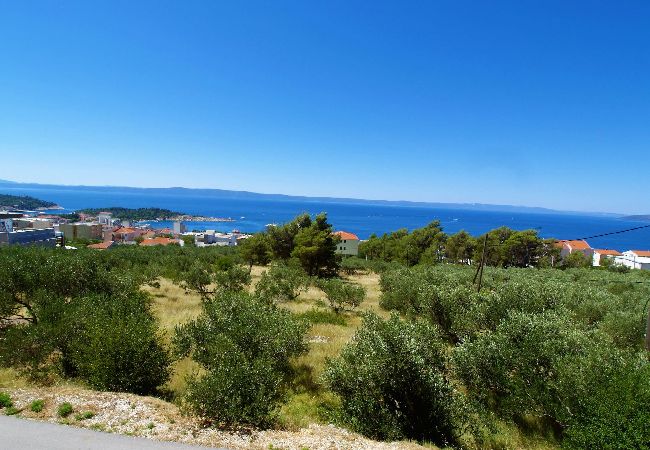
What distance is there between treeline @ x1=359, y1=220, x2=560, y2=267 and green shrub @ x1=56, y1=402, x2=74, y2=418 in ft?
164

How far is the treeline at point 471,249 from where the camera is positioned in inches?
2242

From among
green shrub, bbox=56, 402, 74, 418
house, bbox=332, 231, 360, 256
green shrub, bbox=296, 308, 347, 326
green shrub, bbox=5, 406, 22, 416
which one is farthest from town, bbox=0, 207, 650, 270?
green shrub, bbox=5, 406, 22, 416

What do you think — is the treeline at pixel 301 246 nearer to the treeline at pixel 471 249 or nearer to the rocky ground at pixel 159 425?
the treeline at pixel 471 249

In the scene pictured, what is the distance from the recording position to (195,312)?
906 inches

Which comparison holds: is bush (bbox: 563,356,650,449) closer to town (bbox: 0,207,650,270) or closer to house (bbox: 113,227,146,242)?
town (bbox: 0,207,650,270)

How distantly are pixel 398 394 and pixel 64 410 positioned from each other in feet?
28.7

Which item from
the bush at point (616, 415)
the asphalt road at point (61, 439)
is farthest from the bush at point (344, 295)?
the asphalt road at point (61, 439)

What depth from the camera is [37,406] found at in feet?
29.1

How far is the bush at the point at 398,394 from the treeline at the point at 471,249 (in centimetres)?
4531

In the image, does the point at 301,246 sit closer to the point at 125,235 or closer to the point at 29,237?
the point at 29,237

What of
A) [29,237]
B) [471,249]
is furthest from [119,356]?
[29,237]

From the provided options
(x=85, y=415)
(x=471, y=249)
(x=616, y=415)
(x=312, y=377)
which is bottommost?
(x=312, y=377)

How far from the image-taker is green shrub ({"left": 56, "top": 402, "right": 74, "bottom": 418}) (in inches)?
342

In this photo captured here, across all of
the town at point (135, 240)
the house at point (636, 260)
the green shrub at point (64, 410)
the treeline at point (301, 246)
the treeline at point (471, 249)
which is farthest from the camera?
the house at point (636, 260)
